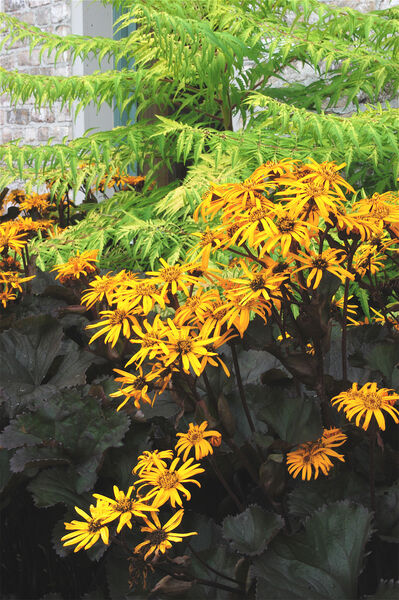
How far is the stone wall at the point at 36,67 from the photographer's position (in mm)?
3021

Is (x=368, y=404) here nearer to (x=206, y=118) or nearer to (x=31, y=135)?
(x=206, y=118)

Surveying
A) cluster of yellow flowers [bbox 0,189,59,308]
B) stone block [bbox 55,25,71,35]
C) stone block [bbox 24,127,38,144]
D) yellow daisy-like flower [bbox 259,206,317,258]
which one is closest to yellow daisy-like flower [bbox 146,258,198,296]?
yellow daisy-like flower [bbox 259,206,317,258]

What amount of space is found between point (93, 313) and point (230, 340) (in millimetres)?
492

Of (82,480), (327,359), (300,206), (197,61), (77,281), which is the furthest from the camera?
(197,61)

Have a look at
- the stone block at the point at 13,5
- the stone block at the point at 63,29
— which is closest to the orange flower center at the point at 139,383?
the stone block at the point at 63,29

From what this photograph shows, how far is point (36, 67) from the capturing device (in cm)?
323

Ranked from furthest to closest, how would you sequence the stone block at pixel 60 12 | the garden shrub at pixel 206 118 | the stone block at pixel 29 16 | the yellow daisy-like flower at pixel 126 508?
the stone block at pixel 29 16 → the stone block at pixel 60 12 → the garden shrub at pixel 206 118 → the yellow daisy-like flower at pixel 126 508

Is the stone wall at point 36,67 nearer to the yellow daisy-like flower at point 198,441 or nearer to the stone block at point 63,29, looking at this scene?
the stone block at point 63,29

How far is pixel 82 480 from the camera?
0.71m

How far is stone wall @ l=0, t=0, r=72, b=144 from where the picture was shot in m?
3.02

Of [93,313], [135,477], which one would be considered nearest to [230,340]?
[135,477]

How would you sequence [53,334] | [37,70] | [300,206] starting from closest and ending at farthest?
[300,206] → [53,334] → [37,70]

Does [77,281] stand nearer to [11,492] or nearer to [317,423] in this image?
[11,492]

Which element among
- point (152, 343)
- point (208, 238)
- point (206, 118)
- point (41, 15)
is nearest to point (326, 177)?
point (208, 238)
